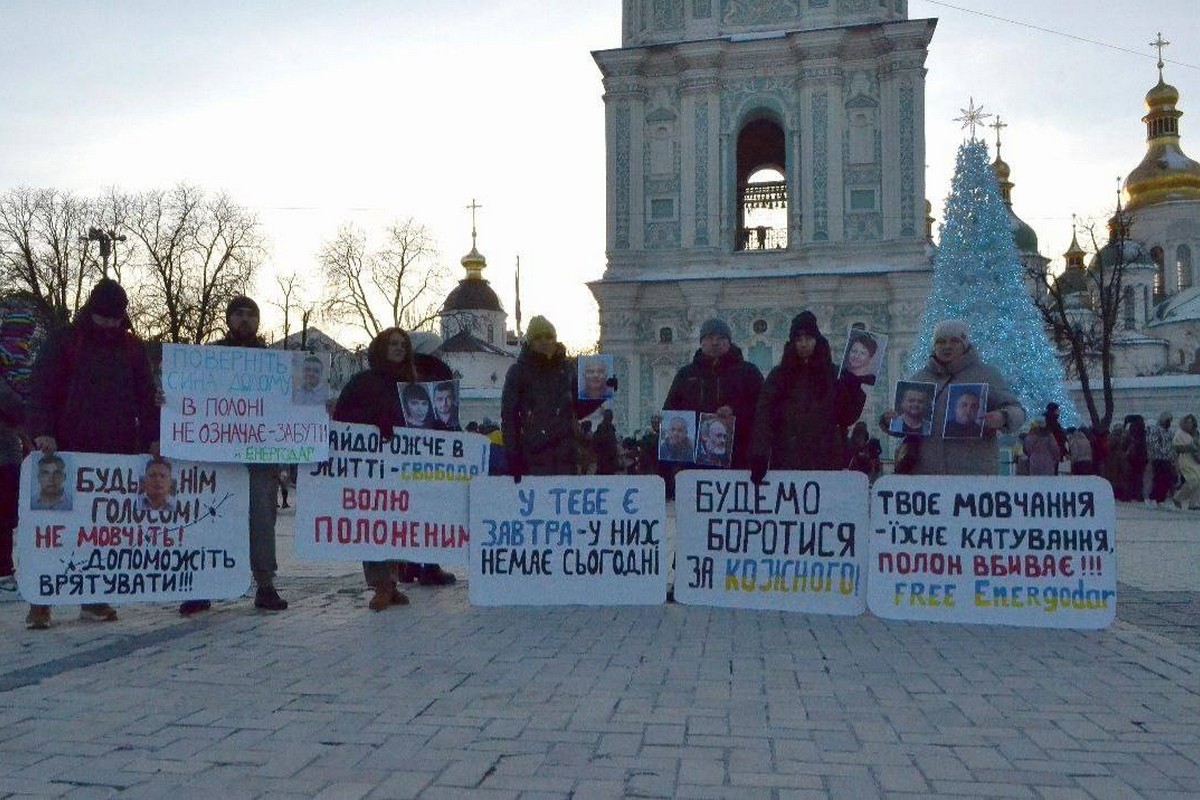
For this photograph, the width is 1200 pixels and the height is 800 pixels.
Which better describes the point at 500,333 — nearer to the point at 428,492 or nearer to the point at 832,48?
the point at 832,48

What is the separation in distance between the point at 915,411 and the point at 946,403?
189 millimetres

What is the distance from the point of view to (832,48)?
34.4 metres

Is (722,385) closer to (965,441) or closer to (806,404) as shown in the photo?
(806,404)

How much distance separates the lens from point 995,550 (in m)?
7.02

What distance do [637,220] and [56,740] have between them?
3286cm

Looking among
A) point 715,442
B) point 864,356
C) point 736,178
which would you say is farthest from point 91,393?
point 736,178

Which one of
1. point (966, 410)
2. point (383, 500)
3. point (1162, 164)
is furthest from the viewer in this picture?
point (1162, 164)

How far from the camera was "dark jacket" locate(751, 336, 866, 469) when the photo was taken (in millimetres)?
7727

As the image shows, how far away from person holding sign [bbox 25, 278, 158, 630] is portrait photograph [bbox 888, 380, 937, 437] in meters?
4.49

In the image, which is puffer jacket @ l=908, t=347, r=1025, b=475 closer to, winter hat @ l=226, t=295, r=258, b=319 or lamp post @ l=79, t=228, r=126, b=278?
winter hat @ l=226, t=295, r=258, b=319

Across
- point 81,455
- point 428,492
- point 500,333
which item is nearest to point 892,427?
point 428,492

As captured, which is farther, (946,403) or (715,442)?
(715,442)

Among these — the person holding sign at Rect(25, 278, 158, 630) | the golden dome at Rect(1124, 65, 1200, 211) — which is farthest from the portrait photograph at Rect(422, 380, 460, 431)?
the golden dome at Rect(1124, 65, 1200, 211)

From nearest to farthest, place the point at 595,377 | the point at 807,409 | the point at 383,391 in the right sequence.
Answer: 1. the point at 807,409
2. the point at 383,391
3. the point at 595,377
